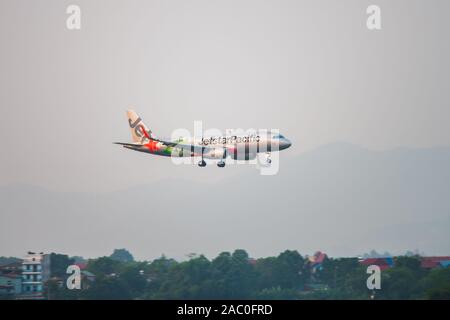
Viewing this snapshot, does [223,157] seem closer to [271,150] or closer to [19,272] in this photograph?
[271,150]

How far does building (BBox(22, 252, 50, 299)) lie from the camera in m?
175

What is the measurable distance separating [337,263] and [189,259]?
1141 inches

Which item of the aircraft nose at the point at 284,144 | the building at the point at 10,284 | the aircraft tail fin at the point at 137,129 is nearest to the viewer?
the aircraft nose at the point at 284,144

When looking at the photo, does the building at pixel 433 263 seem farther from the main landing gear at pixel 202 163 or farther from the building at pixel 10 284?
the building at pixel 10 284

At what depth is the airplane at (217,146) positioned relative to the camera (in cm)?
14588

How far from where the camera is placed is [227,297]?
156 meters

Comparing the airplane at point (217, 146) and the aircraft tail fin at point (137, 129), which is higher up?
the aircraft tail fin at point (137, 129)

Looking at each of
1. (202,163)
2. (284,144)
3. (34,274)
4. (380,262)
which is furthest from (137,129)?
(380,262)

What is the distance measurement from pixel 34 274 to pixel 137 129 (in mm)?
40021

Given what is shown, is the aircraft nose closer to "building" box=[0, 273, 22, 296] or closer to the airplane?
the airplane

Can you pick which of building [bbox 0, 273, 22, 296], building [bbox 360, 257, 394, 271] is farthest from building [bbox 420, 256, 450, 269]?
building [bbox 0, 273, 22, 296]

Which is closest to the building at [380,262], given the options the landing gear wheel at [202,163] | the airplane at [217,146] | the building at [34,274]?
the airplane at [217,146]

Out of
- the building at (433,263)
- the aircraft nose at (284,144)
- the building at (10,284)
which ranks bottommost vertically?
the building at (10,284)
